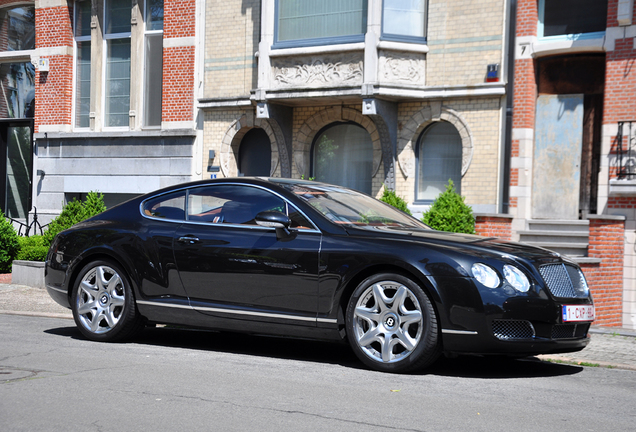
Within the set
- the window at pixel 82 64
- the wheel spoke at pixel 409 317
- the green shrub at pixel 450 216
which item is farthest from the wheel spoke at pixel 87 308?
the window at pixel 82 64

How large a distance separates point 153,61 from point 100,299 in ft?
46.4

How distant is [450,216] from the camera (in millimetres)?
14336

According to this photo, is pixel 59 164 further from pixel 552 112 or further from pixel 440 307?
pixel 440 307

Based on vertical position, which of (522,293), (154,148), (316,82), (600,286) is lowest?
(600,286)

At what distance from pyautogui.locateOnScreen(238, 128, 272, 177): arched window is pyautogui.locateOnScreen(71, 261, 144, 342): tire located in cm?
1175

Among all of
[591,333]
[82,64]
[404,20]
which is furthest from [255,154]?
[591,333]

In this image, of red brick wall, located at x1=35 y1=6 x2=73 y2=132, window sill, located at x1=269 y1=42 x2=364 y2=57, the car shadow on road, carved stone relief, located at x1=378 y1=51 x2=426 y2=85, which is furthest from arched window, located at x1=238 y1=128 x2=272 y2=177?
the car shadow on road

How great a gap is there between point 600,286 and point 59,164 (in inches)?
573

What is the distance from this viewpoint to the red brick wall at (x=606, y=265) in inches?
537

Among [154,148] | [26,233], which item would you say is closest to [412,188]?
[154,148]

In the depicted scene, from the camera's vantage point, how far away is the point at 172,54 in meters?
19.8

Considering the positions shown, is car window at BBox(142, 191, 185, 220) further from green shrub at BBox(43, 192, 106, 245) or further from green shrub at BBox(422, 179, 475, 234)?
green shrub at BBox(43, 192, 106, 245)

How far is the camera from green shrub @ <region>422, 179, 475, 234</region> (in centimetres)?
1436

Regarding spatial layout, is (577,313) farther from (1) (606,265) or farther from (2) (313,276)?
(1) (606,265)
